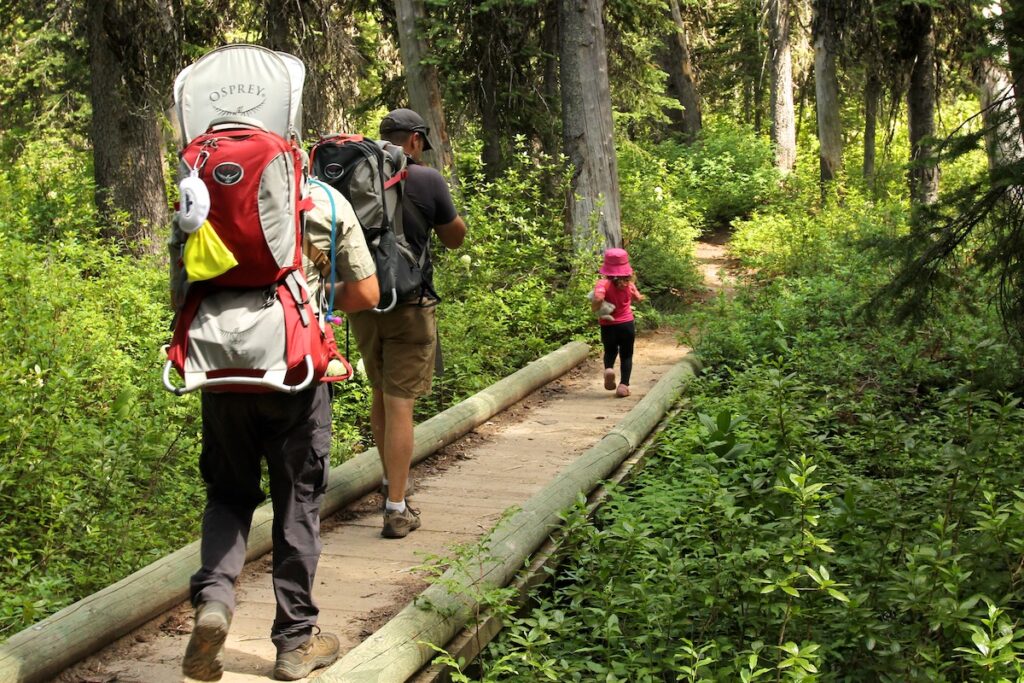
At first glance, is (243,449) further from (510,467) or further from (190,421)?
(190,421)

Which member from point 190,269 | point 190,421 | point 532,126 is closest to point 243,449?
point 190,269

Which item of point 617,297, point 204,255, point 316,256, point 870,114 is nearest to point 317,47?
point 617,297

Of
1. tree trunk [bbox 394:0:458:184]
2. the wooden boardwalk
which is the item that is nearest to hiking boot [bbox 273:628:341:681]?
the wooden boardwalk

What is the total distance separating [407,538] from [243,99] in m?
3.13

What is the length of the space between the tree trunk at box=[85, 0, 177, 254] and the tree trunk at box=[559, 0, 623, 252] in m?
5.81

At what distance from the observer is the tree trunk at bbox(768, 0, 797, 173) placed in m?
25.1

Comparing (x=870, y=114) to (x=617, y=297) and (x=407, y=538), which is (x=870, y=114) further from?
(x=407, y=538)

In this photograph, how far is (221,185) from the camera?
12.3ft

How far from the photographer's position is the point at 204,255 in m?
3.71

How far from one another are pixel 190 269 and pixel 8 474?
3.35 metres

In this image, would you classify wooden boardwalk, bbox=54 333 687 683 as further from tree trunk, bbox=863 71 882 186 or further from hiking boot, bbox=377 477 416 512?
tree trunk, bbox=863 71 882 186

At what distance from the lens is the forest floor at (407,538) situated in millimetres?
4668

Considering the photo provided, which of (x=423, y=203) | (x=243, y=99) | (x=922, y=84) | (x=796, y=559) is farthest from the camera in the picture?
(x=922, y=84)

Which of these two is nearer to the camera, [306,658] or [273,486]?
[273,486]
